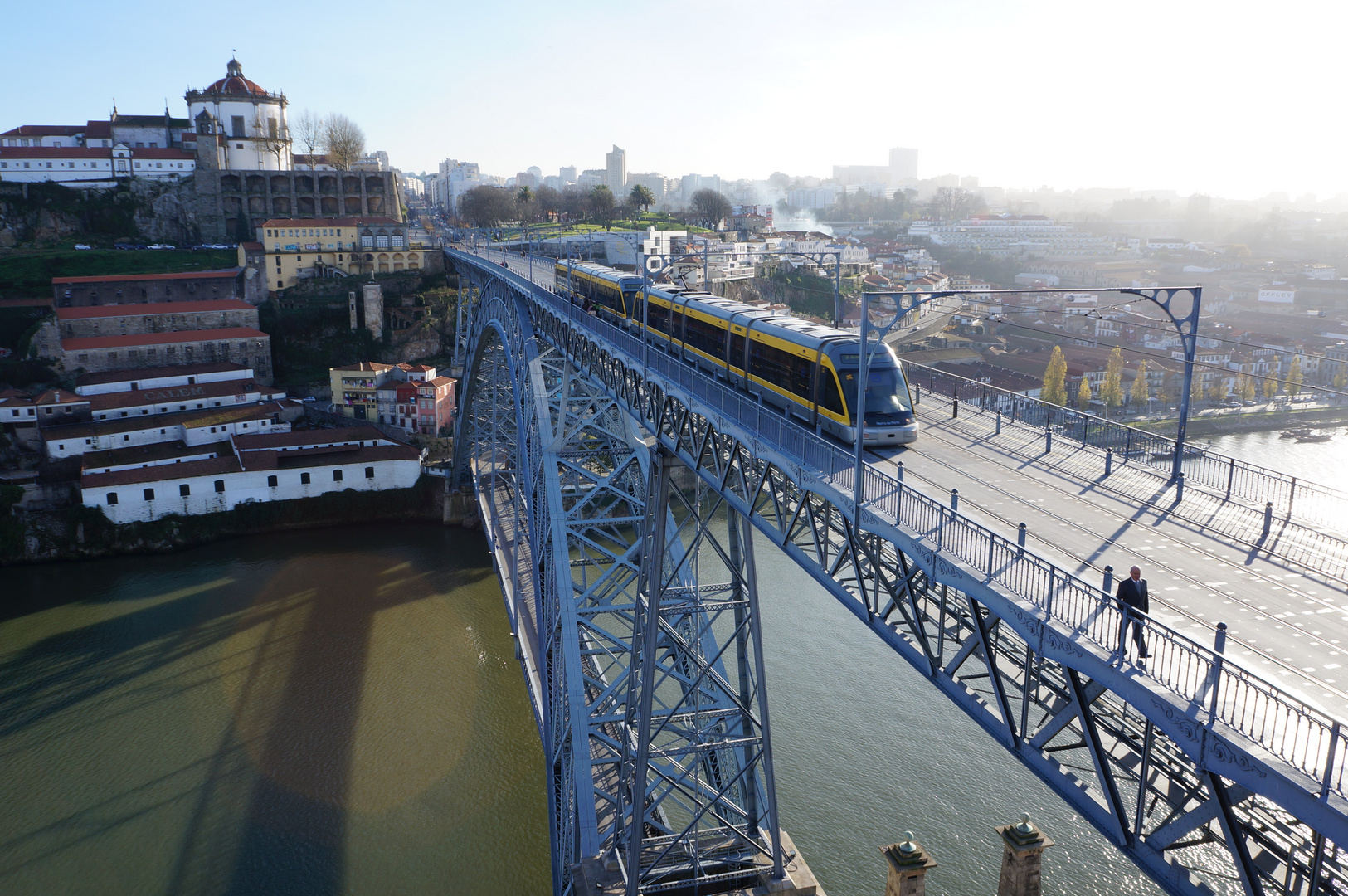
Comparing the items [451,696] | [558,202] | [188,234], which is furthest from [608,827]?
[558,202]

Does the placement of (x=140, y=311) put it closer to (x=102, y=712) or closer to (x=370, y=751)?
(x=102, y=712)

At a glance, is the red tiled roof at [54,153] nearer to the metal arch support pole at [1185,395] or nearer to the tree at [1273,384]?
the metal arch support pole at [1185,395]

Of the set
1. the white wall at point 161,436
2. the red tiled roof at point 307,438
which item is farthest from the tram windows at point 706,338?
the white wall at point 161,436

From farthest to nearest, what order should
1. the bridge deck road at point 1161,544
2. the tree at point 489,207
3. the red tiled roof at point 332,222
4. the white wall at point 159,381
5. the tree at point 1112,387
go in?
the tree at point 489,207 → the red tiled roof at point 332,222 → the tree at point 1112,387 → the white wall at point 159,381 → the bridge deck road at point 1161,544

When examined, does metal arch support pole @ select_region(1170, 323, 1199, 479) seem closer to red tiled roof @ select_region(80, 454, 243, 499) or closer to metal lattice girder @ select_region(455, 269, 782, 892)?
metal lattice girder @ select_region(455, 269, 782, 892)

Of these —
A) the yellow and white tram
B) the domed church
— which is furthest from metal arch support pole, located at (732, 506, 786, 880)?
the domed church
